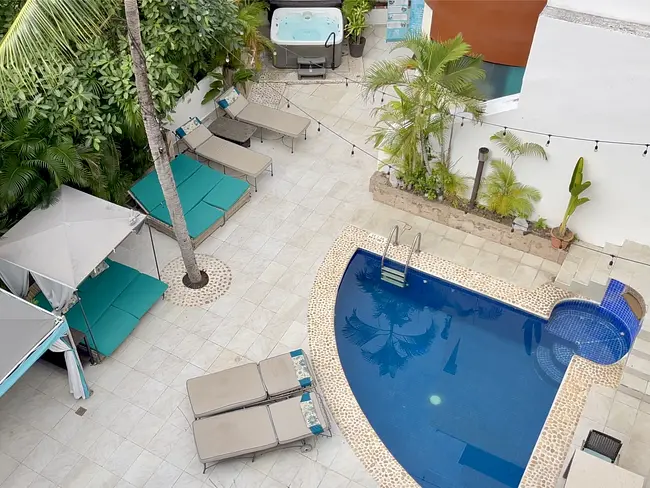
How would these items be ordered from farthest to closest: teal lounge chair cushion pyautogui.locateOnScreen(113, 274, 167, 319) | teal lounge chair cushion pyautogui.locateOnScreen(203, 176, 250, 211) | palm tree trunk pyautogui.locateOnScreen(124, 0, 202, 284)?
teal lounge chair cushion pyautogui.locateOnScreen(203, 176, 250, 211) → teal lounge chair cushion pyautogui.locateOnScreen(113, 274, 167, 319) → palm tree trunk pyautogui.locateOnScreen(124, 0, 202, 284)

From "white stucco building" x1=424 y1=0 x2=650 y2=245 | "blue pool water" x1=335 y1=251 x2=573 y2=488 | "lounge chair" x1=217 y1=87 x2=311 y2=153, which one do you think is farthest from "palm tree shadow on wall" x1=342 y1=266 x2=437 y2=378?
"lounge chair" x1=217 y1=87 x2=311 y2=153

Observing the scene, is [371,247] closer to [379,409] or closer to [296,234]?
[296,234]

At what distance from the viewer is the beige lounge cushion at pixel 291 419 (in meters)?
10.3

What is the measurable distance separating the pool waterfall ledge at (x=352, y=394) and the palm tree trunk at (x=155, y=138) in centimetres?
239

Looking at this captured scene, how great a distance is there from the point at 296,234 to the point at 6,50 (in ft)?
22.7

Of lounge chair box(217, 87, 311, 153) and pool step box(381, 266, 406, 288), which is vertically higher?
lounge chair box(217, 87, 311, 153)

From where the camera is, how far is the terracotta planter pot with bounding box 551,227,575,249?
43.0 ft

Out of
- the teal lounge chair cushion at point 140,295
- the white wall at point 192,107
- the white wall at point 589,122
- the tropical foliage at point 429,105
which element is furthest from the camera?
the white wall at point 192,107

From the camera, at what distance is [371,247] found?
13664 mm

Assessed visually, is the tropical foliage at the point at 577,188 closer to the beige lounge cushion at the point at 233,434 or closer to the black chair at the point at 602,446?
the black chair at the point at 602,446

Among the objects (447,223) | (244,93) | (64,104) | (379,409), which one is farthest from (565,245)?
(64,104)

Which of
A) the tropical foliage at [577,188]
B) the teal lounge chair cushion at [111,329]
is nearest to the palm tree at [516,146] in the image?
the tropical foliage at [577,188]

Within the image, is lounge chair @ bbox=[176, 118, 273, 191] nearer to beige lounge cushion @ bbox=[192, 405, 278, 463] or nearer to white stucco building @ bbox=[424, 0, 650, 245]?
white stucco building @ bbox=[424, 0, 650, 245]

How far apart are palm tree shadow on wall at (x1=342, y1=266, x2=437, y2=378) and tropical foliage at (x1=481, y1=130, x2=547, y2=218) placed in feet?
8.47
